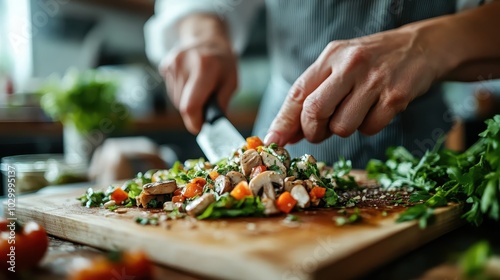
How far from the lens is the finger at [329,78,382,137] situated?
118 cm

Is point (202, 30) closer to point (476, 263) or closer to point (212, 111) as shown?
point (212, 111)

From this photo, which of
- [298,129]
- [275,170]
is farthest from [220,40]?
[275,170]

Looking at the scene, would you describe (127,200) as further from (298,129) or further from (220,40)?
(220,40)

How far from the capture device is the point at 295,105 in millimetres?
1241

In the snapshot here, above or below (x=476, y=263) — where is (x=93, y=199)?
below

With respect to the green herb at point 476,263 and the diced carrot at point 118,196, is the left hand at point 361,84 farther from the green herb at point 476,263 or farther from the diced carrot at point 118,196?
the green herb at point 476,263

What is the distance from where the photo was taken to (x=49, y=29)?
11.2ft

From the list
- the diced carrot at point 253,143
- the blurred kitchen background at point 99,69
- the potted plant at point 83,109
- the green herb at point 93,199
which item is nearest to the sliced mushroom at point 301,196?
the diced carrot at point 253,143

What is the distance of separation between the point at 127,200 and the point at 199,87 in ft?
2.16

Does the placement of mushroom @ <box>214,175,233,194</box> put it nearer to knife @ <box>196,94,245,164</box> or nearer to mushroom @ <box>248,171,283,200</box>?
mushroom @ <box>248,171,283,200</box>

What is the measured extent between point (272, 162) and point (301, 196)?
0.42 ft

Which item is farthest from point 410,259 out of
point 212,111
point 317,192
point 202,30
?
point 202,30

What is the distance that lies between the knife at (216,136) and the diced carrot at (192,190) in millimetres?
304

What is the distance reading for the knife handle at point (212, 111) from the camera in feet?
5.20
